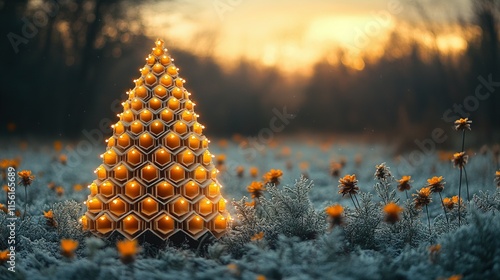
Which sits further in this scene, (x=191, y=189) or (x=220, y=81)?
(x=220, y=81)

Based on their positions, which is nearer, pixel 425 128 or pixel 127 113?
pixel 127 113

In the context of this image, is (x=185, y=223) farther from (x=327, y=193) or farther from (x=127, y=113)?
(x=327, y=193)

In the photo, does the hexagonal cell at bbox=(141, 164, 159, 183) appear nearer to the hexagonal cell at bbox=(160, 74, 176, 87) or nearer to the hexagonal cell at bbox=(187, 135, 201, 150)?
the hexagonal cell at bbox=(187, 135, 201, 150)

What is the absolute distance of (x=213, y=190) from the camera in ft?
17.5

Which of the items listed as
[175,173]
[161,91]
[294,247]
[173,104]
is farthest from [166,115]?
[294,247]

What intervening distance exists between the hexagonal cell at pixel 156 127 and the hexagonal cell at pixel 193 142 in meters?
0.30

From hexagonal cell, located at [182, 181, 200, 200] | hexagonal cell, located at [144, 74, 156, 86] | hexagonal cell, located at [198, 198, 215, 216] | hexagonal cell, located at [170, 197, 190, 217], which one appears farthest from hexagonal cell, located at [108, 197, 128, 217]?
hexagonal cell, located at [144, 74, 156, 86]

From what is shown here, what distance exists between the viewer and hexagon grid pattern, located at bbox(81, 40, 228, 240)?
5.09 metres

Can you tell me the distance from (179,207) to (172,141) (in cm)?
69

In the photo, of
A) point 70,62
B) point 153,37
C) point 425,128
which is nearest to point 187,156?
point 425,128

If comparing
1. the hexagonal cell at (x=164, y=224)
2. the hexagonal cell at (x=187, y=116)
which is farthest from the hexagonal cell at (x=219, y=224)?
the hexagonal cell at (x=187, y=116)

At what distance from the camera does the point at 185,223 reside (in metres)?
5.12

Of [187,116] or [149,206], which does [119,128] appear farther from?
[149,206]

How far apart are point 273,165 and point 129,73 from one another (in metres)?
10.3
